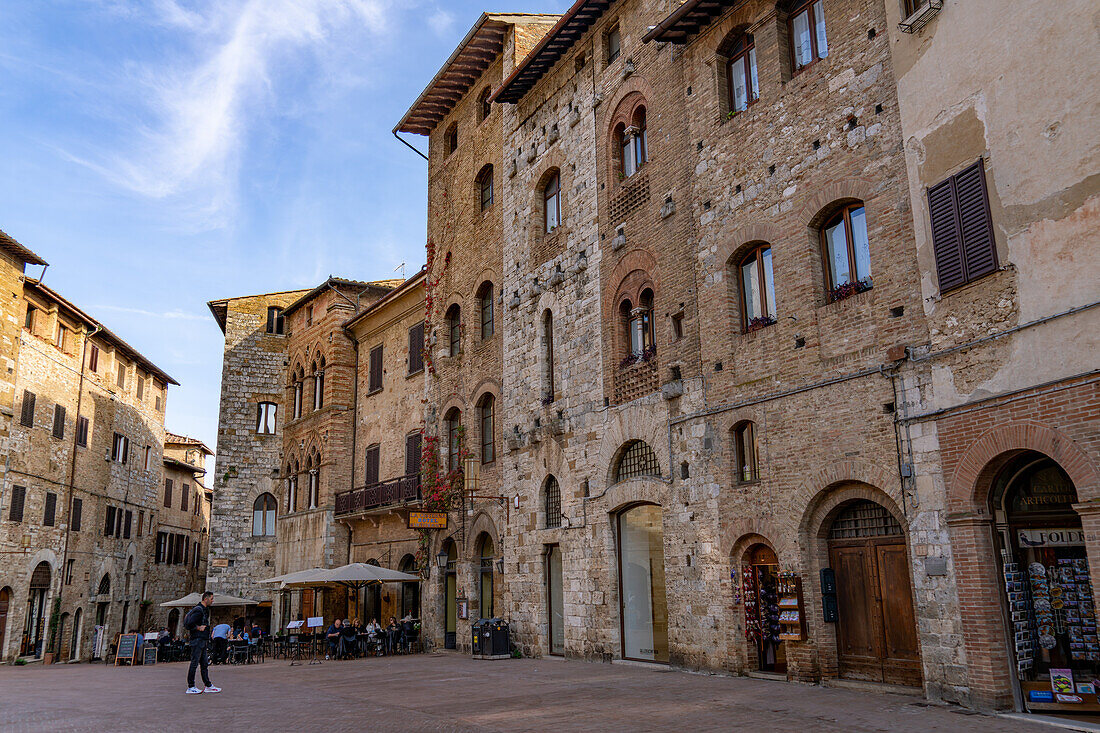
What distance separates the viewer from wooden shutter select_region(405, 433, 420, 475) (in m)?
24.6

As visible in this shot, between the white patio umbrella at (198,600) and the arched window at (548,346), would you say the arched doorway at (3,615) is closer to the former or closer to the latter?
the white patio umbrella at (198,600)

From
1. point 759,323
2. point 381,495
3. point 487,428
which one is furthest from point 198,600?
point 759,323

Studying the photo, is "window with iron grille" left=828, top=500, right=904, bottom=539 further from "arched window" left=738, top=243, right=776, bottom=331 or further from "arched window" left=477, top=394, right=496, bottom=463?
"arched window" left=477, top=394, right=496, bottom=463

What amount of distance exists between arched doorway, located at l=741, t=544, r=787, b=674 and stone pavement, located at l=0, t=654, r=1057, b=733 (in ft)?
1.94

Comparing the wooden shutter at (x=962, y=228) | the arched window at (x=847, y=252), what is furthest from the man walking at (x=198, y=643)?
the wooden shutter at (x=962, y=228)

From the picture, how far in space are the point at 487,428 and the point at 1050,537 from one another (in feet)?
46.1

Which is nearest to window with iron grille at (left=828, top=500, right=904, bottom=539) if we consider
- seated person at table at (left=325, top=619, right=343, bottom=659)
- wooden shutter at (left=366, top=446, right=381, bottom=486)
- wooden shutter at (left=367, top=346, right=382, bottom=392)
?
seated person at table at (left=325, top=619, right=343, bottom=659)

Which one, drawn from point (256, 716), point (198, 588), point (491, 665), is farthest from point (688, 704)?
point (198, 588)

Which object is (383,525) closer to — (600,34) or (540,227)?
(540,227)

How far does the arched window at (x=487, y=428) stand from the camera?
21.2 meters

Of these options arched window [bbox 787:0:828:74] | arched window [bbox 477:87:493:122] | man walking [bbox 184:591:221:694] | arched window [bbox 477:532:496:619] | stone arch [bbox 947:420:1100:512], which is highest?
arched window [bbox 477:87:493:122]

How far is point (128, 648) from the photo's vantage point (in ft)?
78.1

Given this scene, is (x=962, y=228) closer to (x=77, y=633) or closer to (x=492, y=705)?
(x=492, y=705)

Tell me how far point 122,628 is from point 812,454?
33.0 meters
